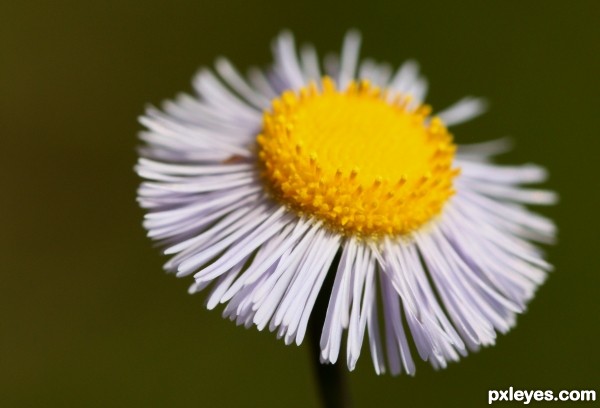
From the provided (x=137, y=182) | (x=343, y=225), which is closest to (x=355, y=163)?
(x=343, y=225)

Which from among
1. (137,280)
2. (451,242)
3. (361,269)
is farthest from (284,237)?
(137,280)

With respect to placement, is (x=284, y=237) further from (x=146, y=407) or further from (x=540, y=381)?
(x=540, y=381)

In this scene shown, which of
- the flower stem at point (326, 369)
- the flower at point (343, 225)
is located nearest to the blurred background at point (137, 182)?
the flower at point (343, 225)

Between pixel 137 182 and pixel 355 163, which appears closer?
pixel 355 163

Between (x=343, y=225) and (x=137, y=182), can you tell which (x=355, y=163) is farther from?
(x=137, y=182)

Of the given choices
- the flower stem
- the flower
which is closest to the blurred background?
the flower

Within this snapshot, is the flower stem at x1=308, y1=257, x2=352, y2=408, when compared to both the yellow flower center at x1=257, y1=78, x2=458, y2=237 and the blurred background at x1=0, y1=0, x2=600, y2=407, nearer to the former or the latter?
the yellow flower center at x1=257, y1=78, x2=458, y2=237
